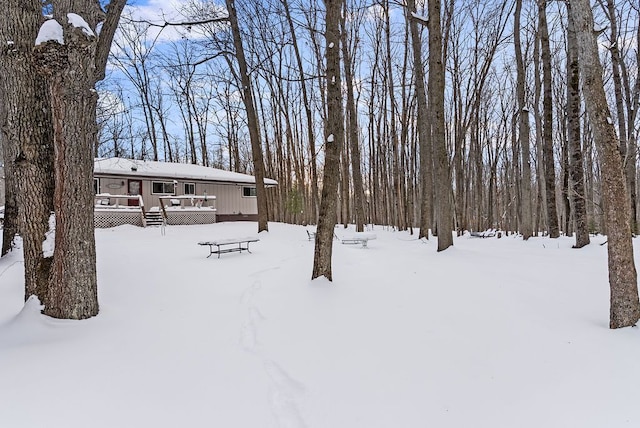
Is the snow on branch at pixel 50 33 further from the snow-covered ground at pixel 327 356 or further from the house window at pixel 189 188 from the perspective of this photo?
the house window at pixel 189 188

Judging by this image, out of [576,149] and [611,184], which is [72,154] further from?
[576,149]

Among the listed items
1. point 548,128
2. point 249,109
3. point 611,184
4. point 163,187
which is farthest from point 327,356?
point 163,187

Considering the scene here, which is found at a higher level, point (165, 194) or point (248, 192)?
point (248, 192)

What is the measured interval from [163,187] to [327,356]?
59.3 feet

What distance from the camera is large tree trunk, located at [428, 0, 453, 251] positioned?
8.70m

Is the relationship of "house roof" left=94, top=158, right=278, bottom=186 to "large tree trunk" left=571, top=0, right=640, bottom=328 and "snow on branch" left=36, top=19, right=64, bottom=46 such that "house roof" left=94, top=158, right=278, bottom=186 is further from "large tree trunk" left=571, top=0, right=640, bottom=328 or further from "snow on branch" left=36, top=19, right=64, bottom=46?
"large tree trunk" left=571, top=0, right=640, bottom=328

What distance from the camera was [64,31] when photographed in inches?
143

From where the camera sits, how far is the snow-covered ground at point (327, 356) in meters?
2.37

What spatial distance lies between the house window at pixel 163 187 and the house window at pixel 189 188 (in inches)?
34.7

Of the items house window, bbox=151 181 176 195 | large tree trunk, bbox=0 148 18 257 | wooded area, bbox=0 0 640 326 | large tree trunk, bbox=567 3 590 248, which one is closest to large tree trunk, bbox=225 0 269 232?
wooded area, bbox=0 0 640 326

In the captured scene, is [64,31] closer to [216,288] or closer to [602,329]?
[216,288]

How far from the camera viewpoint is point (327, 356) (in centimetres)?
319

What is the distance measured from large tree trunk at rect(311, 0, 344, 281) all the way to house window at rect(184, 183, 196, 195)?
16321mm

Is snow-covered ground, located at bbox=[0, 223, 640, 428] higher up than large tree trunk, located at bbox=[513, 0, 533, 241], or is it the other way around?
large tree trunk, located at bbox=[513, 0, 533, 241]
